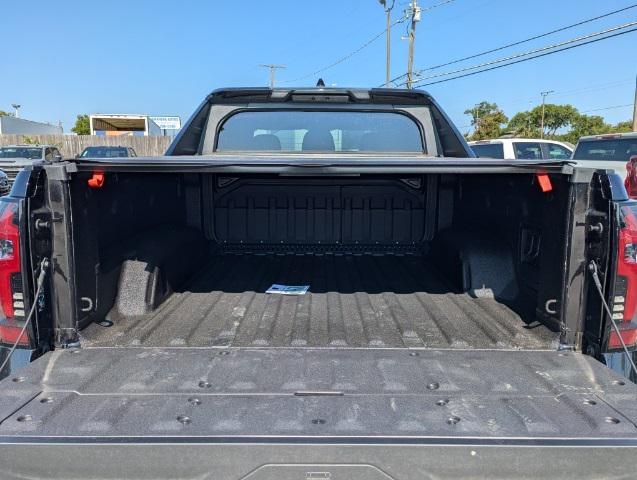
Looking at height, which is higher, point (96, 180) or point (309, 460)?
point (96, 180)

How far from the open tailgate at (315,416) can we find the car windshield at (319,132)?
1890 mm

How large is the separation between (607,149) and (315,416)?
11.9 metres

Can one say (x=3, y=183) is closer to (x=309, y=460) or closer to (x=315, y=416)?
(x=315, y=416)

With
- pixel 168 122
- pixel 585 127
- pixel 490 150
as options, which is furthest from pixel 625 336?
pixel 585 127

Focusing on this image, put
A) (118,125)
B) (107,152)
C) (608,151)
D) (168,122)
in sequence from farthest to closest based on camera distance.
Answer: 1. (168,122)
2. (118,125)
3. (107,152)
4. (608,151)

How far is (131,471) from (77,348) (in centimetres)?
89

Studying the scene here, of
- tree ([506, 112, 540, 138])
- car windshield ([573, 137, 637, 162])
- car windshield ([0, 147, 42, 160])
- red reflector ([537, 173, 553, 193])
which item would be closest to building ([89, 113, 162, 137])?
car windshield ([0, 147, 42, 160])

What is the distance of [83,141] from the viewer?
108ft

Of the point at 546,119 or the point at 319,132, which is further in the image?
the point at 546,119

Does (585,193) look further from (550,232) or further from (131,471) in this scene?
(131,471)

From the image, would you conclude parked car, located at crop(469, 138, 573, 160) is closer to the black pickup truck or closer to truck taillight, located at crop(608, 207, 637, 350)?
the black pickup truck

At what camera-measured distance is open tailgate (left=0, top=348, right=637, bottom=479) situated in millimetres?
1438

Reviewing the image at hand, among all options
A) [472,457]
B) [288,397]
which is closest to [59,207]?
[288,397]

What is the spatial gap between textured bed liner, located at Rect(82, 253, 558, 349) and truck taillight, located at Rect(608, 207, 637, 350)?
27 centimetres
